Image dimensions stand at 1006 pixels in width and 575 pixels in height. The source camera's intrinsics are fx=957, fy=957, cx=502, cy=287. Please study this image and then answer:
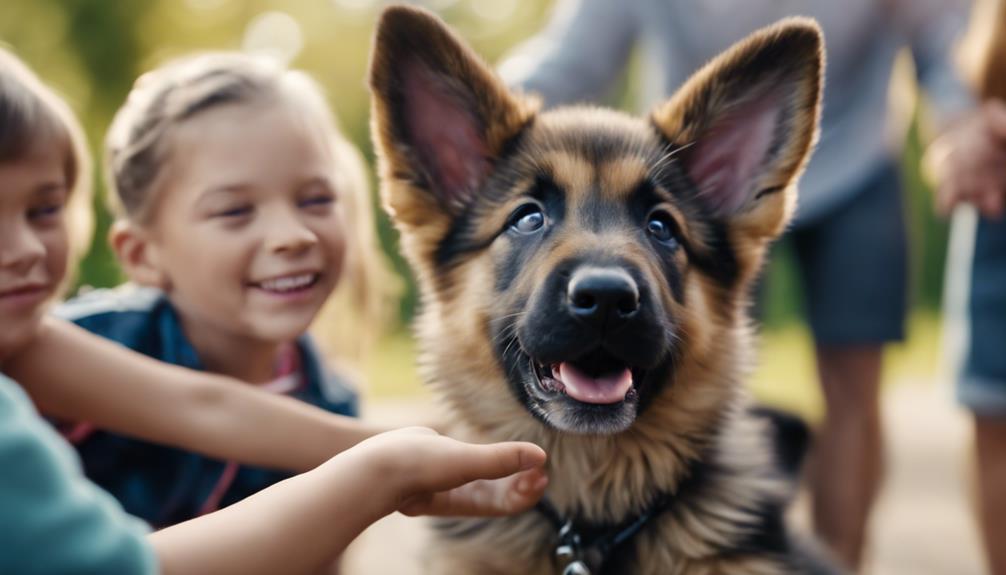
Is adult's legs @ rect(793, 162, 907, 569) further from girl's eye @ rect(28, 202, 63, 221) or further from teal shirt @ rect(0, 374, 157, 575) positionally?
teal shirt @ rect(0, 374, 157, 575)

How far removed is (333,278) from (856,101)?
7.32 ft

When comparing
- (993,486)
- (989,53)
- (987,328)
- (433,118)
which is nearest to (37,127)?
(433,118)

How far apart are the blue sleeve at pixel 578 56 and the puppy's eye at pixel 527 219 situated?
4.15ft

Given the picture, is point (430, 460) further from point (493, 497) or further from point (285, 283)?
point (285, 283)

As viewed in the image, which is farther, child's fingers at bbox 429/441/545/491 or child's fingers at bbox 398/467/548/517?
child's fingers at bbox 398/467/548/517

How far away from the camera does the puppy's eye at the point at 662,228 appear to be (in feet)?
8.13

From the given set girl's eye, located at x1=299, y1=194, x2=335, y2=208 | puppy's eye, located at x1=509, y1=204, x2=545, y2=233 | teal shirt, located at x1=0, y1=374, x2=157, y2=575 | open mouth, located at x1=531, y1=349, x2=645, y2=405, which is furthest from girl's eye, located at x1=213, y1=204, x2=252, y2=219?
teal shirt, located at x1=0, y1=374, x2=157, y2=575

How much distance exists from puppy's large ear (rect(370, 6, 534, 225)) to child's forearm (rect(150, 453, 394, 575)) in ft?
3.69

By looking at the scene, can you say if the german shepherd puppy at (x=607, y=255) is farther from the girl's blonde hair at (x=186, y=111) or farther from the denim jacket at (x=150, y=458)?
the denim jacket at (x=150, y=458)

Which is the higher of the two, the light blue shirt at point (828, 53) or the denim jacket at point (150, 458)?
the light blue shirt at point (828, 53)

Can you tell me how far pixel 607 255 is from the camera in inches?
86.3

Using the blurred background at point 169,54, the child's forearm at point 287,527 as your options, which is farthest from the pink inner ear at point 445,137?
the blurred background at point 169,54

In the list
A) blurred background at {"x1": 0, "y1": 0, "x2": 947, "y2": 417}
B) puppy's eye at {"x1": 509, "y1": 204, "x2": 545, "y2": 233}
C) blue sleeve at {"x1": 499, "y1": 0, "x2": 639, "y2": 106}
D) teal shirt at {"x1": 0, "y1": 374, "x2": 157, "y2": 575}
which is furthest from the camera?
blurred background at {"x1": 0, "y1": 0, "x2": 947, "y2": 417}

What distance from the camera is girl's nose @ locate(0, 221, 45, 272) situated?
227 centimetres
